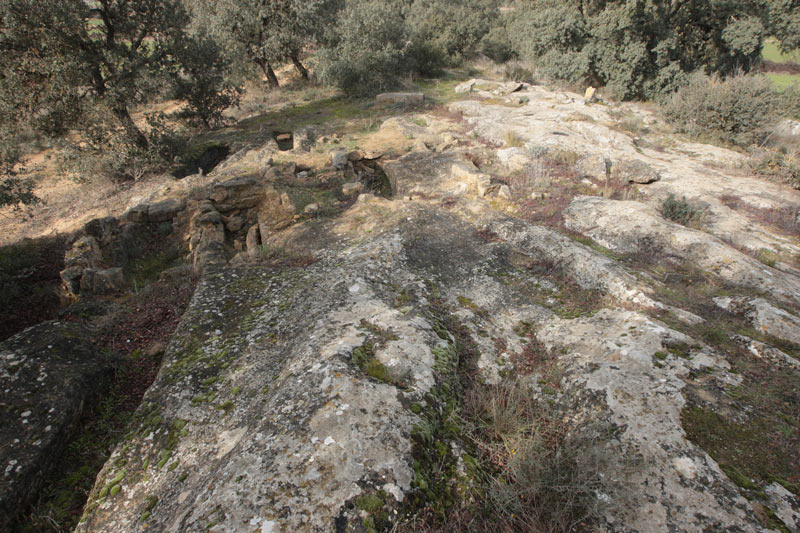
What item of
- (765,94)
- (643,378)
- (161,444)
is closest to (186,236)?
(161,444)

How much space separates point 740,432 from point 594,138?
15444 millimetres

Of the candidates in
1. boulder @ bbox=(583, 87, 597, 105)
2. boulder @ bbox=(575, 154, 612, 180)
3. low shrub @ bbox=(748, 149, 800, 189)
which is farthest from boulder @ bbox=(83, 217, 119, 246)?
boulder @ bbox=(583, 87, 597, 105)

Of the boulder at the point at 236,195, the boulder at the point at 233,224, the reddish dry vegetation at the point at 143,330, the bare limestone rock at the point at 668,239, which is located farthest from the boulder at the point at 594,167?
the reddish dry vegetation at the point at 143,330

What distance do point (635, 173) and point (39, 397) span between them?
1648 centimetres

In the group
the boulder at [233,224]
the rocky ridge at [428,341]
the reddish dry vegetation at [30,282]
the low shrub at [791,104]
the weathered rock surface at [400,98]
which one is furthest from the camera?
the weathered rock surface at [400,98]

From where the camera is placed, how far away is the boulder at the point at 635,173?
12.5 meters

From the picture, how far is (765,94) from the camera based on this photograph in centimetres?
1617

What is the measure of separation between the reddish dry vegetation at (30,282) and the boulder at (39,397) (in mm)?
2720

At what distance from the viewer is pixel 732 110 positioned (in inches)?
654

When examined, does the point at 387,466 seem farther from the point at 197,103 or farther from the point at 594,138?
the point at 197,103

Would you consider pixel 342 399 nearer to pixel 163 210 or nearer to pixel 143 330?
pixel 143 330

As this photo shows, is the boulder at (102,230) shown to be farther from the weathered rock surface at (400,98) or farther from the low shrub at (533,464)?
the weathered rock surface at (400,98)

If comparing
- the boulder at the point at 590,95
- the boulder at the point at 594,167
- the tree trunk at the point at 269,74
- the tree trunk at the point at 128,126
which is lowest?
the boulder at the point at 594,167

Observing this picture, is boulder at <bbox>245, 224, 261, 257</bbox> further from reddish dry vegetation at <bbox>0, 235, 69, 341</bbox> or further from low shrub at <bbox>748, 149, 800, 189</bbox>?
low shrub at <bbox>748, 149, 800, 189</bbox>
